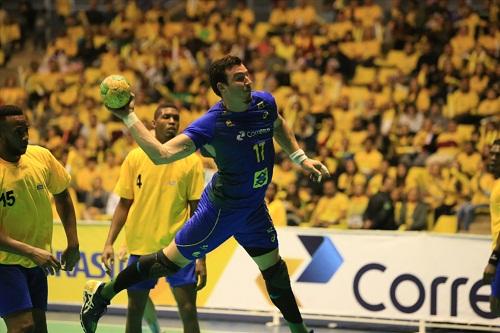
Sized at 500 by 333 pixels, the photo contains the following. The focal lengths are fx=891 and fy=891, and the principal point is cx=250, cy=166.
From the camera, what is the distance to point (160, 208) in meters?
8.33

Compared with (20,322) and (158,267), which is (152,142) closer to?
A: (158,267)

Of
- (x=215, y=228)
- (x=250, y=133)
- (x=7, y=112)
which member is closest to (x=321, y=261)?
(x=215, y=228)

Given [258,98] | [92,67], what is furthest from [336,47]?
[258,98]

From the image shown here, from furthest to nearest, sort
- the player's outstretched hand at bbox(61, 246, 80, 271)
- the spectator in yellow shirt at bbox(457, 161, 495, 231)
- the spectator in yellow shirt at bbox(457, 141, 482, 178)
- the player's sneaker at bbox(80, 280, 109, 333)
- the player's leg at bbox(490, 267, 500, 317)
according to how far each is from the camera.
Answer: the spectator in yellow shirt at bbox(457, 141, 482, 178) → the spectator in yellow shirt at bbox(457, 161, 495, 231) → the player's leg at bbox(490, 267, 500, 317) → the player's sneaker at bbox(80, 280, 109, 333) → the player's outstretched hand at bbox(61, 246, 80, 271)

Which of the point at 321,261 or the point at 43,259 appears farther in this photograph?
the point at 321,261

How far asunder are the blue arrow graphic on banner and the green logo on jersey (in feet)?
14.5

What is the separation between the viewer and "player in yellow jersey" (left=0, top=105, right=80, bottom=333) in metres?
6.58

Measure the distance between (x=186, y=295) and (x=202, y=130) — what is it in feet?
6.67

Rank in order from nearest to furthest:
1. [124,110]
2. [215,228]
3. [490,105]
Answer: [124,110], [215,228], [490,105]

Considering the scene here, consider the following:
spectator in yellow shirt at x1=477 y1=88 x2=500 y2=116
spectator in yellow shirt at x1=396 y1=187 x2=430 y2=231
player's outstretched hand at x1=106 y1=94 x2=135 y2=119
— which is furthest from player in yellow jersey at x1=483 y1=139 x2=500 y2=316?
spectator in yellow shirt at x1=477 y1=88 x2=500 y2=116

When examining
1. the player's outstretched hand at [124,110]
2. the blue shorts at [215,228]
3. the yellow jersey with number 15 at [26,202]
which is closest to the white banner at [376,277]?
the blue shorts at [215,228]

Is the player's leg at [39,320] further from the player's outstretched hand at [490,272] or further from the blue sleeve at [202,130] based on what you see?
the player's outstretched hand at [490,272]

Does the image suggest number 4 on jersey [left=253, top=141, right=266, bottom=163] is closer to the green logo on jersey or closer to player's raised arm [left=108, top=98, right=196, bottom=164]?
the green logo on jersey

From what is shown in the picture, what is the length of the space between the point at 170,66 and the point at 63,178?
1392cm
